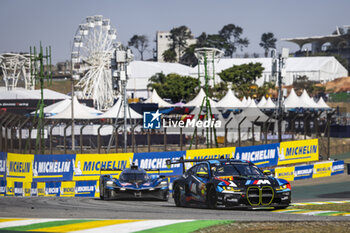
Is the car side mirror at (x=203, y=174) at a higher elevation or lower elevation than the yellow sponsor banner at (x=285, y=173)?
higher

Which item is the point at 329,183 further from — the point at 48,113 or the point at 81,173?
the point at 48,113


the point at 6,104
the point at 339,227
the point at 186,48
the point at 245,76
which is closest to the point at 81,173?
the point at 339,227

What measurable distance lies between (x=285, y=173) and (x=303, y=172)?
199 centimetres

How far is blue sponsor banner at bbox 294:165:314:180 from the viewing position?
1313 inches

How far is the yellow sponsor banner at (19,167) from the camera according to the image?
1026 inches

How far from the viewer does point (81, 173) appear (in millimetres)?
28547

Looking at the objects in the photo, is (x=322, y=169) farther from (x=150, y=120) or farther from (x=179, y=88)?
(x=179, y=88)

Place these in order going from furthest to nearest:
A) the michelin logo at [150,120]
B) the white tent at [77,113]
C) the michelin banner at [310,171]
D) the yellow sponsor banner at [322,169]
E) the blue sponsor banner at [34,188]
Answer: the white tent at [77,113] < the michelin logo at [150,120] < the yellow sponsor banner at [322,169] < the michelin banner at [310,171] < the blue sponsor banner at [34,188]

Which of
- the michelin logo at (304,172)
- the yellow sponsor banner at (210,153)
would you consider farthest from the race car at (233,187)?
the michelin logo at (304,172)

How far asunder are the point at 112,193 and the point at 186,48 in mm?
171517

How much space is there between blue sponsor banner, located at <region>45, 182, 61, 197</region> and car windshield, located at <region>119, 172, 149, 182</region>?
276 inches

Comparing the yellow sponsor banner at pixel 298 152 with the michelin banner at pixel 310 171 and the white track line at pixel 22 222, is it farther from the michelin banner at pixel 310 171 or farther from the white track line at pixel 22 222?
the white track line at pixel 22 222

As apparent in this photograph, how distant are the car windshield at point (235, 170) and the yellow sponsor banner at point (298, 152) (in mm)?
19691

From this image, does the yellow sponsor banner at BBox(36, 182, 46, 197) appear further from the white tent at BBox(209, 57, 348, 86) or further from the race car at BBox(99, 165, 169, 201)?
the white tent at BBox(209, 57, 348, 86)
